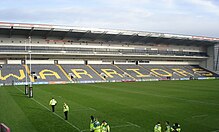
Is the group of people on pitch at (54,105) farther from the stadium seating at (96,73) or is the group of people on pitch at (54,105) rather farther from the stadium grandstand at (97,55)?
the stadium seating at (96,73)

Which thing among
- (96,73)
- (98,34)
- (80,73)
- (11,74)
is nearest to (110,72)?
(96,73)

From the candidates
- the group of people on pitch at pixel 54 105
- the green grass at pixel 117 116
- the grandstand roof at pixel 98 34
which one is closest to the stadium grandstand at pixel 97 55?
the grandstand roof at pixel 98 34

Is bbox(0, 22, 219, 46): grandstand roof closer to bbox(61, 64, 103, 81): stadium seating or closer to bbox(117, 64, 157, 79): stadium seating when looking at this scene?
bbox(117, 64, 157, 79): stadium seating

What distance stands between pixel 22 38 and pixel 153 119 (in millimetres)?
54417

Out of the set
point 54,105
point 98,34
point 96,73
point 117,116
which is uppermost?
point 98,34

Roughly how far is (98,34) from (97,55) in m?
6.22

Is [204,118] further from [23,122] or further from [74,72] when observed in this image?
[74,72]

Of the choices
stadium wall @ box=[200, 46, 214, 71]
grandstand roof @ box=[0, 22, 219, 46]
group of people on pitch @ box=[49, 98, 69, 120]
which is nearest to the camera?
group of people on pitch @ box=[49, 98, 69, 120]

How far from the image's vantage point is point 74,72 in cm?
6375

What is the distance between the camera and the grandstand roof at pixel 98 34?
59575 millimetres

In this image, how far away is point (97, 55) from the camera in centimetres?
7069

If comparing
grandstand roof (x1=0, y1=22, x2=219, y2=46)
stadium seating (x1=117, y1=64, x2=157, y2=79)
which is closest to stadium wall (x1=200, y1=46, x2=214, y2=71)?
grandstand roof (x1=0, y1=22, x2=219, y2=46)

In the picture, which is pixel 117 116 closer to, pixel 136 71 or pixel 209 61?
pixel 136 71

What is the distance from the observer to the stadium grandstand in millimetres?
60069
